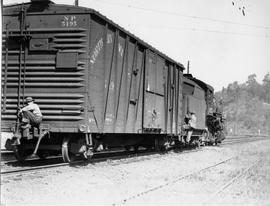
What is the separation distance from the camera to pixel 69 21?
10.7 metres

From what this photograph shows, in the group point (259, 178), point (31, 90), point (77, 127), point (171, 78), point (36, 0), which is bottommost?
point (259, 178)

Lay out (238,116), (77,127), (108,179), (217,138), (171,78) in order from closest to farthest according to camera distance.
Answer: (108,179), (77,127), (171,78), (217,138), (238,116)

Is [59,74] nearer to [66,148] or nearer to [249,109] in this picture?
[66,148]

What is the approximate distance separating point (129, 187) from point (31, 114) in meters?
3.16

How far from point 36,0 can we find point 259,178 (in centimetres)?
704

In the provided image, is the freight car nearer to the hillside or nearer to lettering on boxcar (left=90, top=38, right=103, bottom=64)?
lettering on boxcar (left=90, top=38, right=103, bottom=64)

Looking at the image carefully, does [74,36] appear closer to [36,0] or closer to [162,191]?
[36,0]

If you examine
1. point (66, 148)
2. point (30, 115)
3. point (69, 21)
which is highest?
point (69, 21)

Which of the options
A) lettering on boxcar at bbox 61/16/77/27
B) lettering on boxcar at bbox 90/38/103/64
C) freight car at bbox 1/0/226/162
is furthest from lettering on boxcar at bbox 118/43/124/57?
lettering on boxcar at bbox 61/16/77/27

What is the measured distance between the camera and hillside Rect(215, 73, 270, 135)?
9262 cm

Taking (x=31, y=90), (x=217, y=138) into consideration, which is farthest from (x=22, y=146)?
(x=217, y=138)

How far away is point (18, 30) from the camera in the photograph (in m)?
10.8

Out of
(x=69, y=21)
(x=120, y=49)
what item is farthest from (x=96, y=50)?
(x=120, y=49)

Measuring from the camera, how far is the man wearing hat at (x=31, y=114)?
1020 cm
